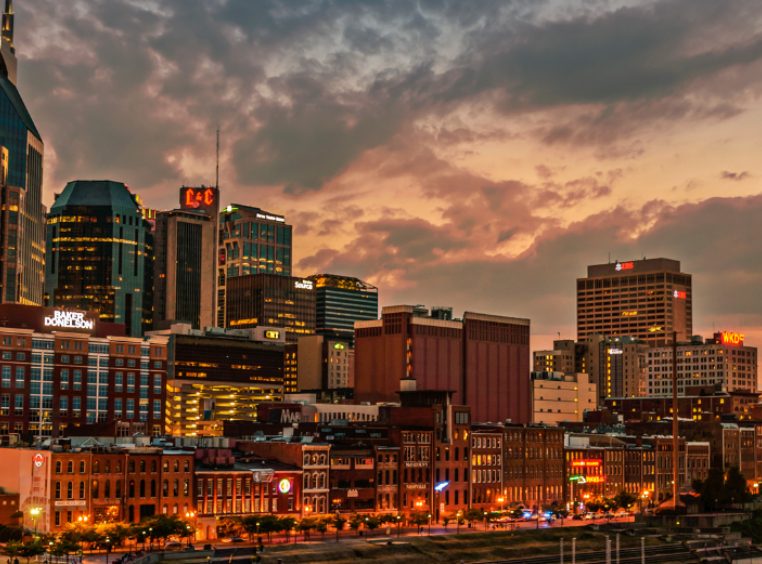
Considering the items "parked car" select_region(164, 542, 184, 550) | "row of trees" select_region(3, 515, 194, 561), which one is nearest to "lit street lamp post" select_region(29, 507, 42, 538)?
"row of trees" select_region(3, 515, 194, 561)

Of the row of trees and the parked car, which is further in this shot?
the parked car

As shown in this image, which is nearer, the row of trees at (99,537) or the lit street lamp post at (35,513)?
the row of trees at (99,537)

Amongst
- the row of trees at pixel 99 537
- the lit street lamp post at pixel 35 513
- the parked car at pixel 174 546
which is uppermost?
the lit street lamp post at pixel 35 513

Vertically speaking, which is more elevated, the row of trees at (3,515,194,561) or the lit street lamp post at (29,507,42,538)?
the lit street lamp post at (29,507,42,538)

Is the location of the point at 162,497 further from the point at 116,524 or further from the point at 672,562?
the point at 672,562

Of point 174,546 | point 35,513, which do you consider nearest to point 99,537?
point 174,546

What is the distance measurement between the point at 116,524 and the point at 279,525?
23938mm

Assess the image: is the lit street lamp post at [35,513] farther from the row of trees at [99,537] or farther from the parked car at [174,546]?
the parked car at [174,546]

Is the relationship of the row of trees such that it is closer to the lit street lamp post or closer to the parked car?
the parked car

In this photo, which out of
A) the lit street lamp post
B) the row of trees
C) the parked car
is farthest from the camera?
the parked car

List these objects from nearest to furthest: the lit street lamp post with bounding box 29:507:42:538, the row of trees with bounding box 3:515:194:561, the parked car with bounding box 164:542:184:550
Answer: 1. the row of trees with bounding box 3:515:194:561
2. the lit street lamp post with bounding box 29:507:42:538
3. the parked car with bounding box 164:542:184:550

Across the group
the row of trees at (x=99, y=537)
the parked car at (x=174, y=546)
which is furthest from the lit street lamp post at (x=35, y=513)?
the parked car at (x=174, y=546)

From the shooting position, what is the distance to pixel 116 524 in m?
167

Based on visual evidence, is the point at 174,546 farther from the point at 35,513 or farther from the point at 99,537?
the point at 35,513
